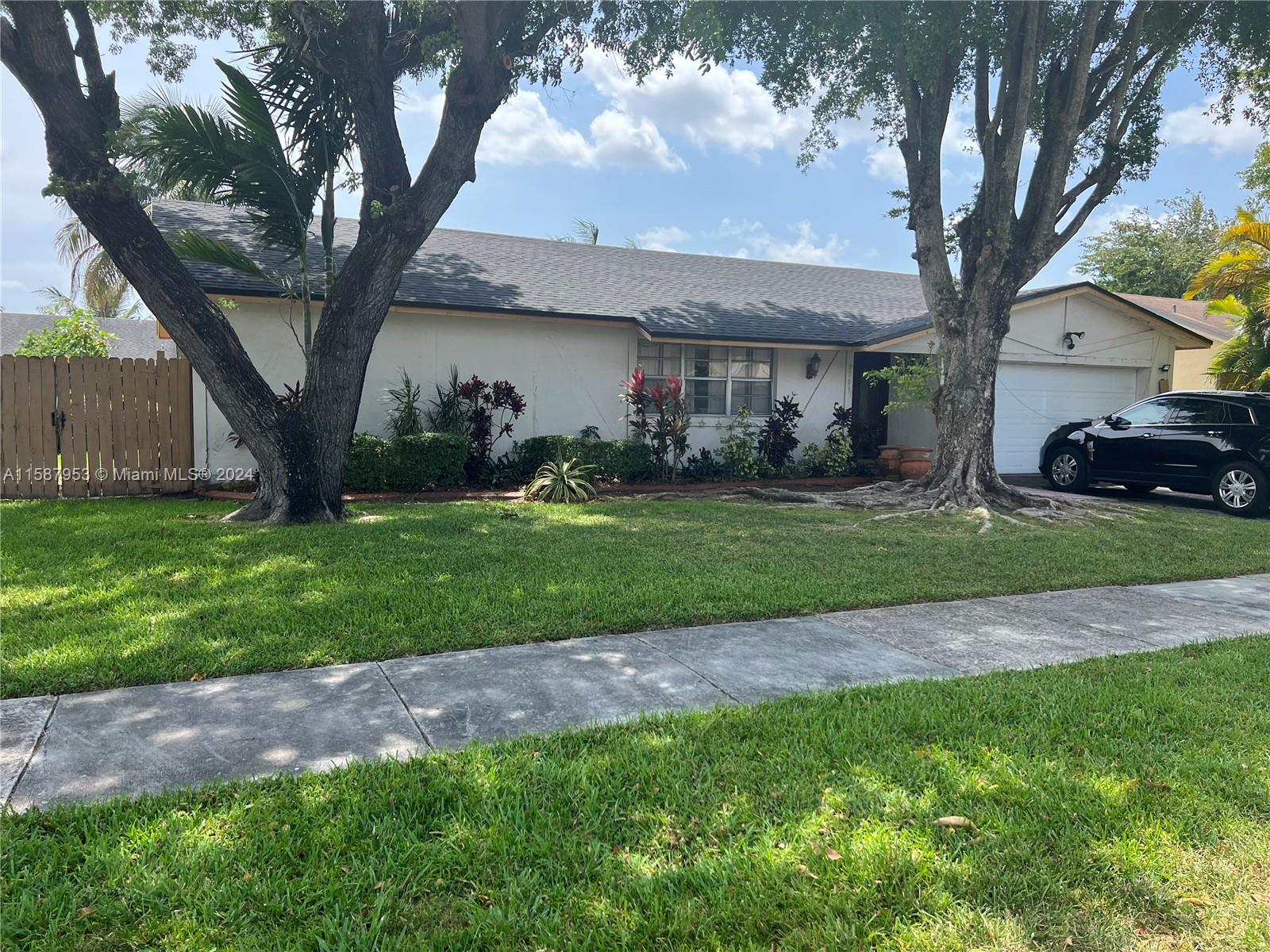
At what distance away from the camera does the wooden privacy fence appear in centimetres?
1017

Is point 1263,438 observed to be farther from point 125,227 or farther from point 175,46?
point 175,46

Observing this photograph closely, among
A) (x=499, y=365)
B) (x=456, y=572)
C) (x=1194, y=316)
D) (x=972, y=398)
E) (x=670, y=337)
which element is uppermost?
(x=1194, y=316)

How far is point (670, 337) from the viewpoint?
43.4ft

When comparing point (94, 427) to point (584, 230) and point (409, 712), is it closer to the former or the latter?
point (409, 712)

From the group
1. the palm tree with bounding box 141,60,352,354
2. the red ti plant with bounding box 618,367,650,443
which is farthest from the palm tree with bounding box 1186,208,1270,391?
the palm tree with bounding box 141,60,352,354

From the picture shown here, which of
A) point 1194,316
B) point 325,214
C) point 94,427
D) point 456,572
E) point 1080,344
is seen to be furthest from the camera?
point 1194,316

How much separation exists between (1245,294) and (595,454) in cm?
1302

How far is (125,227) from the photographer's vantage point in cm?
791

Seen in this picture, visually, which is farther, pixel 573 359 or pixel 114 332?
pixel 114 332

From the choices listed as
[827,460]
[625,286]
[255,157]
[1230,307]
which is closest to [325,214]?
[255,157]

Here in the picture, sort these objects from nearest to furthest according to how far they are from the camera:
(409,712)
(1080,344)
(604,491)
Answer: (409,712) → (604,491) → (1080,344)

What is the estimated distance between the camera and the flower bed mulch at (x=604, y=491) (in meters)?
10.9

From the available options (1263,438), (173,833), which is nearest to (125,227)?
(173,833)

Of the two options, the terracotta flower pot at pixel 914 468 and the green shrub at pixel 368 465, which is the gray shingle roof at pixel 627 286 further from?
the terracotta flower pot at pixel 914 468
